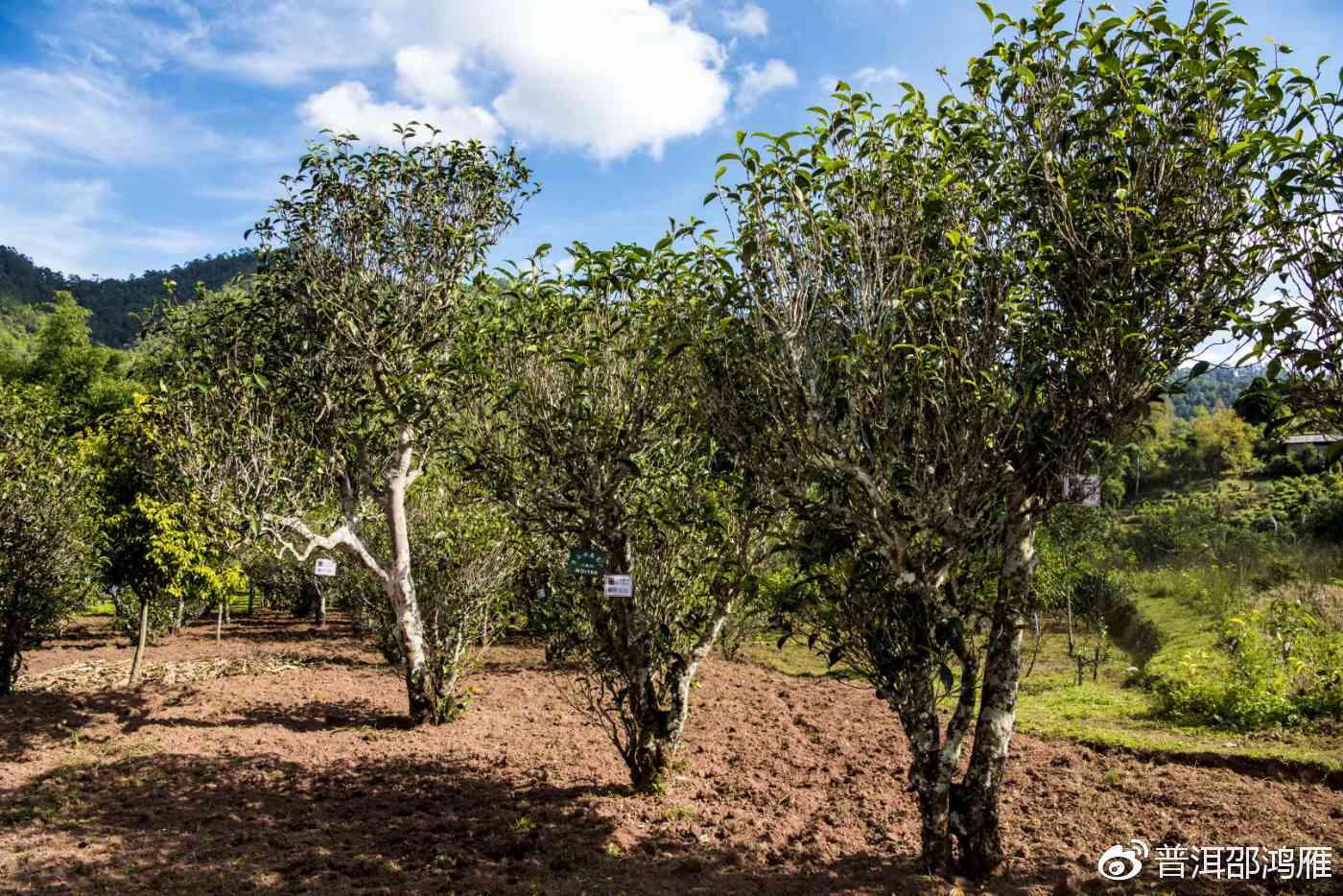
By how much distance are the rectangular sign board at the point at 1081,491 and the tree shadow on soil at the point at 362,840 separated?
2471 millimetres

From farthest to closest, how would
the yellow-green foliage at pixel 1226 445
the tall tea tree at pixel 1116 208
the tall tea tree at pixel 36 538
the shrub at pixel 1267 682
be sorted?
the yellow-green foliage at pixel 1226 445
the tall tea tree at pixel 36 538
the shrub at pixel 1267 682
the tall tea tree at pixel 1116 208

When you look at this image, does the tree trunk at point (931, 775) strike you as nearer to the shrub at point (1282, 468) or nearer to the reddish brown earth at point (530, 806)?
the reddish brown earth at point (530, 806)

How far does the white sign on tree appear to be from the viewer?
5.93m

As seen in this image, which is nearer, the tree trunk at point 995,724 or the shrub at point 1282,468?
the tree trunk at point 995,724

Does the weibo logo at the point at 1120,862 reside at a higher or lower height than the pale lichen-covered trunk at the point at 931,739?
lower

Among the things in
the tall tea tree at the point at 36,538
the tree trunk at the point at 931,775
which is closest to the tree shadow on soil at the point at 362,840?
the tree trunk at the point at 931,775

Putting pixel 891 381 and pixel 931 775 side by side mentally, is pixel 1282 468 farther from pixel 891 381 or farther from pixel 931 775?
pixel 891 381

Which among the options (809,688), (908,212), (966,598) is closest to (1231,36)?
(908,212)

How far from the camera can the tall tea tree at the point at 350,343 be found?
8.66 metres

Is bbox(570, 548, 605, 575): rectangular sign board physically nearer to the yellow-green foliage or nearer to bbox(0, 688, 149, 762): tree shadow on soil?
bbox(0, 688, 149, 762): tree shadow on soil

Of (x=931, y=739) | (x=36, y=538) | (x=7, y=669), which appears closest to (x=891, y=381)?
(x=931, y=739)

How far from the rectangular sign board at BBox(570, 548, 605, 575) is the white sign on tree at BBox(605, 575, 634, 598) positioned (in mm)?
116

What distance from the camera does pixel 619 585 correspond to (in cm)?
595

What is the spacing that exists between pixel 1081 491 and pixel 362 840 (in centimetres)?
597
